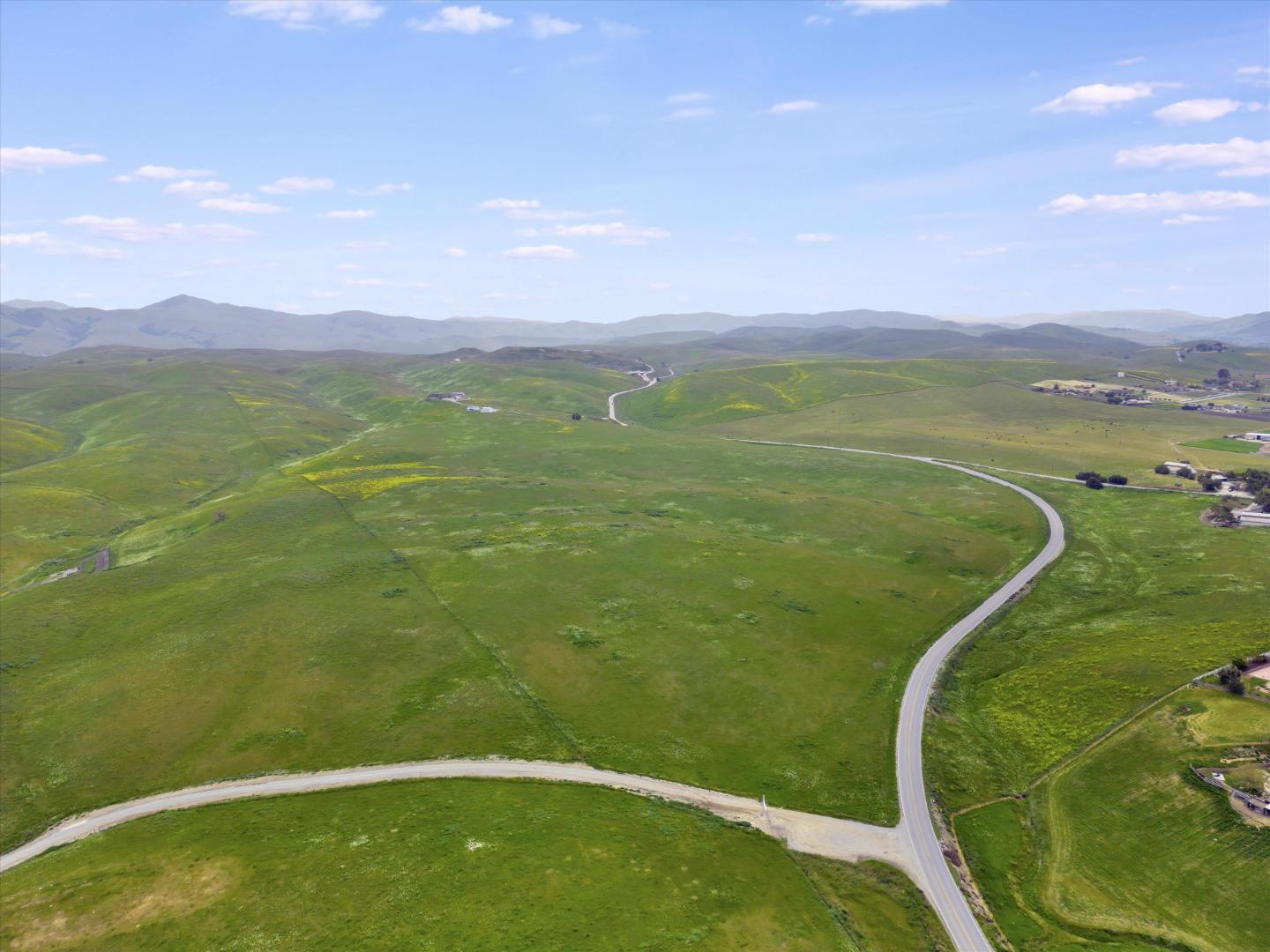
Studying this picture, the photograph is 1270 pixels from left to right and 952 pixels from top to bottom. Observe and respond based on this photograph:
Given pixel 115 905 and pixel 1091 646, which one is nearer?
pixel 115 905

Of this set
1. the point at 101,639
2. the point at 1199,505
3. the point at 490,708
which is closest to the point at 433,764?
the point at 490,708

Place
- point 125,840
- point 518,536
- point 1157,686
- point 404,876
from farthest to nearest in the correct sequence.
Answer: point 518,536 → point 1157,686 → point 125,840 → point 404,876

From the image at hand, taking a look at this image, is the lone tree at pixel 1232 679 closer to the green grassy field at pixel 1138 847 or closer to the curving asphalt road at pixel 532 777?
the green grassy field at pixel 1138 847

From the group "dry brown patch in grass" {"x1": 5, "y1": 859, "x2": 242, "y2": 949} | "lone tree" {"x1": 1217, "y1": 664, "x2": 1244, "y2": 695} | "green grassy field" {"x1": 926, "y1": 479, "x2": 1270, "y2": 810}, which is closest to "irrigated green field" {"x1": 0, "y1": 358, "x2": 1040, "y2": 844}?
"green grassy field" {"x1": 926, "y1": 479, "x2": 1270, "y2": 810}

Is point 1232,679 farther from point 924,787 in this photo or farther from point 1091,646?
point 924,787

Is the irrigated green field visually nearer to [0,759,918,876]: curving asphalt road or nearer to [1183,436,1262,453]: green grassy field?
[0,759,918,876]: curving asphalt road

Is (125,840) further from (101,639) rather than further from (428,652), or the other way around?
(101,639)

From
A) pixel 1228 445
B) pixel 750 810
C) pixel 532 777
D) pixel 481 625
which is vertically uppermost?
pixel 1228 445

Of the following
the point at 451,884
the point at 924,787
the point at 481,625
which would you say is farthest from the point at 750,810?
the point at 481,625
